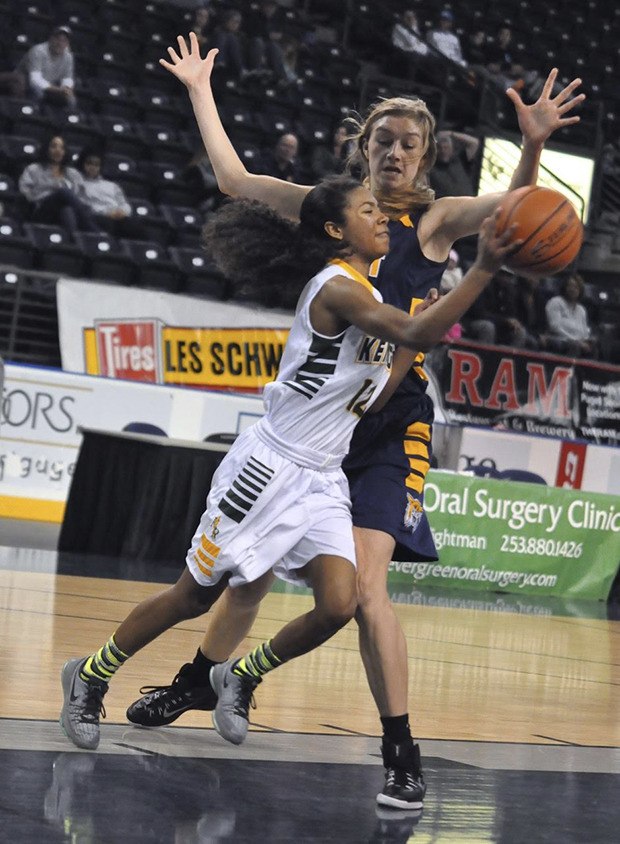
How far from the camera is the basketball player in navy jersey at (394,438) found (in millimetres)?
3857

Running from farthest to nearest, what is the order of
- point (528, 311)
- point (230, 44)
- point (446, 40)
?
point (446, 40)
point (230, 44)
point (528, 311)

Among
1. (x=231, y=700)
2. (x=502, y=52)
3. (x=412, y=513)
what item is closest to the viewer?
(x=412, y=513)

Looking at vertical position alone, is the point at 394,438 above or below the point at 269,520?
above

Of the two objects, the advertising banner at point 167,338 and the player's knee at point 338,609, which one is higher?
the advertising banner at point 167,338

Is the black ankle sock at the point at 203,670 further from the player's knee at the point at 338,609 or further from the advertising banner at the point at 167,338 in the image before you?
the advertising banner at the point at 167,338

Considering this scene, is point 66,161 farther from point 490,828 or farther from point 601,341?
point 490,828

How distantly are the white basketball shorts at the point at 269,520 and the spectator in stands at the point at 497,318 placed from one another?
1027 centimetres

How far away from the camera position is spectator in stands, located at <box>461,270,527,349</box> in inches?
555

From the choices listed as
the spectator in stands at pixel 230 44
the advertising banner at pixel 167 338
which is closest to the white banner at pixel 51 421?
the advertising banner at pixel 167 338

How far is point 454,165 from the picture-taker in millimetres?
16703

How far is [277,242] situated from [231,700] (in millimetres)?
1280

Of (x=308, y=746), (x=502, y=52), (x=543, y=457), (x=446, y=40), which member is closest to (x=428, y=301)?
(x=308, y=746)

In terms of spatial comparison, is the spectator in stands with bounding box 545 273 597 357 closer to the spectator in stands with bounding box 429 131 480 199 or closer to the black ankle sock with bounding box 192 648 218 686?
the spectator in stands with bounding box 429 131 480 199

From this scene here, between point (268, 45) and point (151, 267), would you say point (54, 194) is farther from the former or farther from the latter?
point (268, 45)
